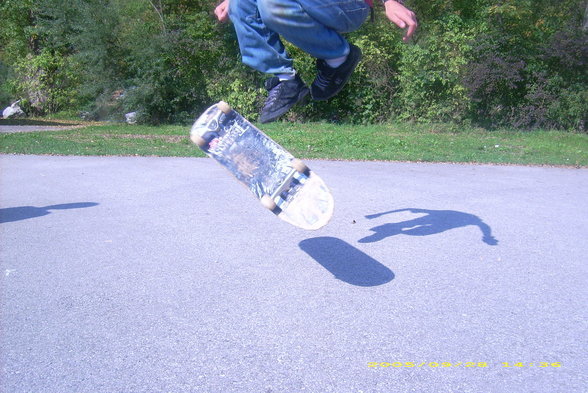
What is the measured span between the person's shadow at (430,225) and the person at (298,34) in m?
2.16

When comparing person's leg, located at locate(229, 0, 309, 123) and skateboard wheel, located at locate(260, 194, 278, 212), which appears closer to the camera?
person's leg, located at locate(229, 0, 309, 123)

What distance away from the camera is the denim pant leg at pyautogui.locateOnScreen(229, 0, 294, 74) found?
342 cm

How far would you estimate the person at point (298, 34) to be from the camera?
10.3 feet

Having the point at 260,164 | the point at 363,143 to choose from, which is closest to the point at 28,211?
the point at 260,164

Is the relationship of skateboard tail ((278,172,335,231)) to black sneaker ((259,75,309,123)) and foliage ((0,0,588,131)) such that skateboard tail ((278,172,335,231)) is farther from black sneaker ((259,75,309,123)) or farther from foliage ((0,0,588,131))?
foliage ((0,0,588,131))

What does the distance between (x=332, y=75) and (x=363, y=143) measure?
9847mm

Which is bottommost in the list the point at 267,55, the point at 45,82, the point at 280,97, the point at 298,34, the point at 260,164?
the point at 45,82

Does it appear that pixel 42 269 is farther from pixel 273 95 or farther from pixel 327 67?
pixel 327 67

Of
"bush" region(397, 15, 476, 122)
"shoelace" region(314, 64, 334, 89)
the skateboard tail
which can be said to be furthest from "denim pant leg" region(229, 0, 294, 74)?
"bush" region(397, 15, 476, 122)

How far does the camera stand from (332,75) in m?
3.70

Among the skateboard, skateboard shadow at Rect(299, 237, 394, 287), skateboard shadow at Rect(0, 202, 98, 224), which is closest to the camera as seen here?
the skateboard

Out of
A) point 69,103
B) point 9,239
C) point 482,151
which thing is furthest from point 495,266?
point 69,103

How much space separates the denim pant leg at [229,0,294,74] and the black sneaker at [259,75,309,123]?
0.36ft

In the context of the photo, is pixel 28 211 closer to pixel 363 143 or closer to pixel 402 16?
pixel 402 16
